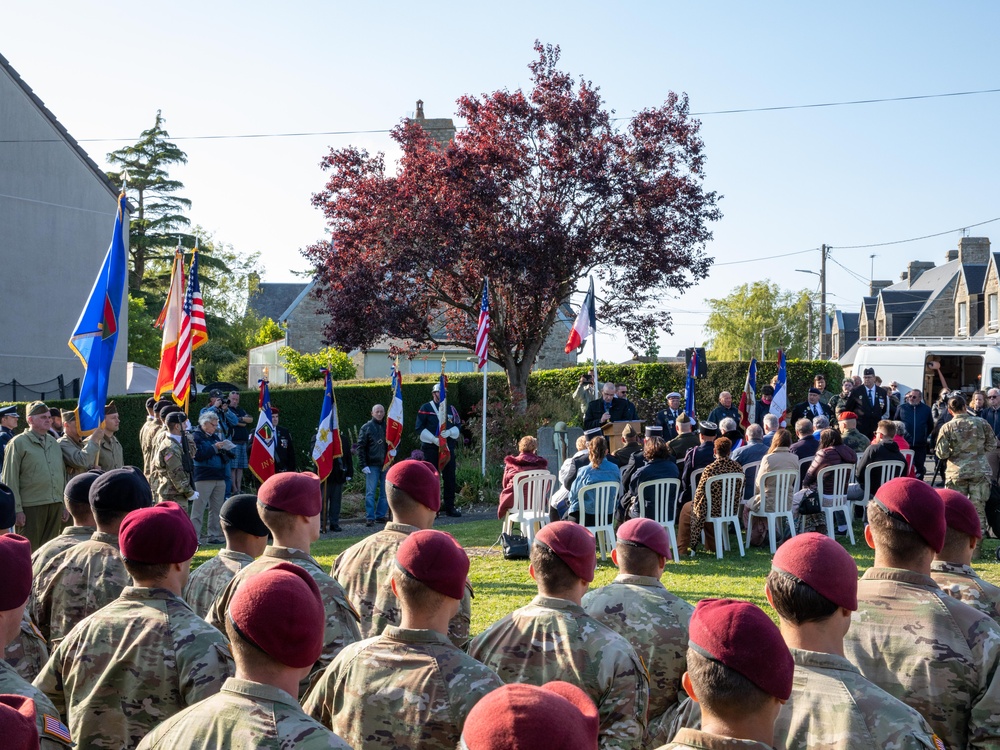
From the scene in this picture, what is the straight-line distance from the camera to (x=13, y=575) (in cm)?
352

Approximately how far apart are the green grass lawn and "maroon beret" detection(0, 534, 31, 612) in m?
5.43

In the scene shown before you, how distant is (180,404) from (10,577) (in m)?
8.45

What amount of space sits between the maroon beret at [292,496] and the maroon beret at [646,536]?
159cm

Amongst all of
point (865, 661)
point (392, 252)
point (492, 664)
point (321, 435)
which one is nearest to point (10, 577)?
point (492, 664)

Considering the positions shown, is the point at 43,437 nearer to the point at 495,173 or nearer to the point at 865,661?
the point at 865,661

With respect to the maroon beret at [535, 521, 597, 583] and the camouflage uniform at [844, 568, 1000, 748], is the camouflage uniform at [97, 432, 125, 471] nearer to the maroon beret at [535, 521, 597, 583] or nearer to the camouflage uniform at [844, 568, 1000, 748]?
the maroon beret at [535, 521, 597, 583]

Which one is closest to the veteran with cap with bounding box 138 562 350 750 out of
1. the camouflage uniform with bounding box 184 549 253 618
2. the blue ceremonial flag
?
the camouflage uniform with bounding box 184 549 253 618

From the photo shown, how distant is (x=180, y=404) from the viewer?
460 inches

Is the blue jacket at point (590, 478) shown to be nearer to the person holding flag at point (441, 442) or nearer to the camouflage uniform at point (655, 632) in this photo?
the person holding flag at point (441, 442)

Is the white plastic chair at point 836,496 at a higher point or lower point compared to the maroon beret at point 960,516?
lower

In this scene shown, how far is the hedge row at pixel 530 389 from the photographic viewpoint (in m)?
22.4

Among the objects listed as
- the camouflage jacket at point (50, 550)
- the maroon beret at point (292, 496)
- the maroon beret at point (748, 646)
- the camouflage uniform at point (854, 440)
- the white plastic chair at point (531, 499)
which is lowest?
the white plastic chair at point (531, 499)

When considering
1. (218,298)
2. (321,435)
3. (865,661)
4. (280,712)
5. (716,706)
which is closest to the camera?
(716,706)

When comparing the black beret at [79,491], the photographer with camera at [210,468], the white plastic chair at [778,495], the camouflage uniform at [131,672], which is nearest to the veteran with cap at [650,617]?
the camouflage uniform at [131,672]
